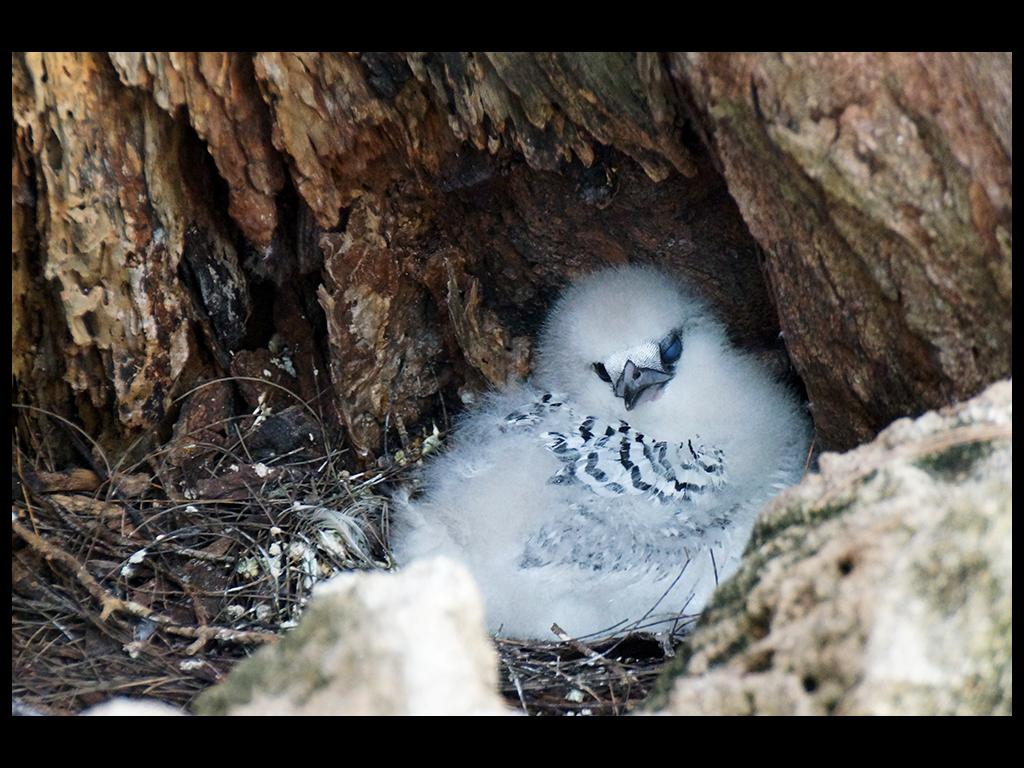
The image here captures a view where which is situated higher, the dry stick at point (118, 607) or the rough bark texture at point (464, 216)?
the rough bark texture at point (464, 216)

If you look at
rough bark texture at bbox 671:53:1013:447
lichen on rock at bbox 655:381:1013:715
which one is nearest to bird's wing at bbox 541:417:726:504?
rough bark texture at bbox 671:53:1013:447

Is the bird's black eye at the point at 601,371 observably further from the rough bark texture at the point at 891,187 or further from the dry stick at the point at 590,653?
the rough bark texture at the point at 891,187

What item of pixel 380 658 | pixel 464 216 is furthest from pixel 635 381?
pixel 380 658

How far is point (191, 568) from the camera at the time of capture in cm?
273

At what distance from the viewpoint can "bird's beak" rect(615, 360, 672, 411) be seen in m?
2.95

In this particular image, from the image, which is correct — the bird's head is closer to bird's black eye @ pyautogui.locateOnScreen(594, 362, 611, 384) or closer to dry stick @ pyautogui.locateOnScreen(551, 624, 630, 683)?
bird's black eye @ pyautogui.locateOnScreen(594, 362, 611, 384)

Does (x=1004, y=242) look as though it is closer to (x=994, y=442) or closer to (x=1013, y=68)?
(x=1013, y=68)

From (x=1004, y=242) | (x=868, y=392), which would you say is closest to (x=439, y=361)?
(x=868, y=392)

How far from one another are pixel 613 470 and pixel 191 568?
3.98ft

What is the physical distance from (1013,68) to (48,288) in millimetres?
2283

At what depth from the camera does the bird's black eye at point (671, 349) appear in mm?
3016

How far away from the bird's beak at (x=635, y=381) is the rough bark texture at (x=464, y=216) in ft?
1.05

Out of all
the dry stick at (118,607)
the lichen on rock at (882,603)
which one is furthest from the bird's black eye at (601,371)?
the lichen on rock at (882,603)

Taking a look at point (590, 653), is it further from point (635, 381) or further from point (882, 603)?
point (882, 603)
